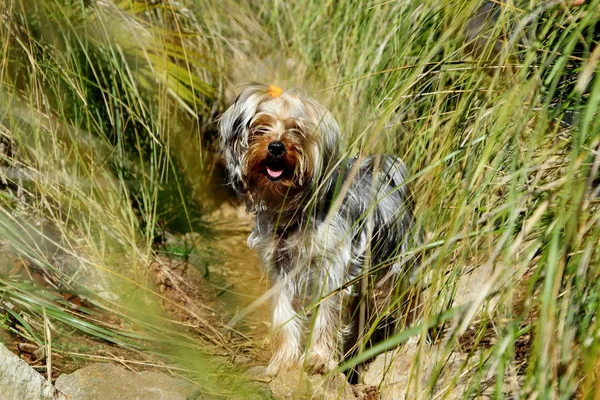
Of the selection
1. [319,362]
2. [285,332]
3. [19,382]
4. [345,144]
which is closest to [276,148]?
[345,144]

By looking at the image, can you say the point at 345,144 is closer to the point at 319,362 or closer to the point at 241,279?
the point at 319,362

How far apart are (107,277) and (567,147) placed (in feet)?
8.18

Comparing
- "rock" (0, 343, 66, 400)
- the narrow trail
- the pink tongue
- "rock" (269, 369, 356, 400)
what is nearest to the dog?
the pink tongue

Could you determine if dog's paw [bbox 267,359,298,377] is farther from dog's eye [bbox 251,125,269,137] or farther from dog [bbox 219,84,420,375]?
dog's eye [bbox 251,125,269,137]

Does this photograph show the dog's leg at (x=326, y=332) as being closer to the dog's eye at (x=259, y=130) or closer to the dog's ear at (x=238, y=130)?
the dog's ear at (x=238, y=130)

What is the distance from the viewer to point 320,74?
16.2 ft

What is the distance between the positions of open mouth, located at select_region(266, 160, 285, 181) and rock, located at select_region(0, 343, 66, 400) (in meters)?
1.48

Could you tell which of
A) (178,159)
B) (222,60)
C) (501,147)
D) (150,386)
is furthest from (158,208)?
(501,147)

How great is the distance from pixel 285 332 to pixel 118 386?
109cm

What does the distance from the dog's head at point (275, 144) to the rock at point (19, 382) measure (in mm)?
1425

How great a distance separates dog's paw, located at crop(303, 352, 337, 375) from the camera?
12.5ft

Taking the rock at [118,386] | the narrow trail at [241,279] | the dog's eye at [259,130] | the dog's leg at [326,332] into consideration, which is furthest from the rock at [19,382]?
the dog's eye at [259,130]

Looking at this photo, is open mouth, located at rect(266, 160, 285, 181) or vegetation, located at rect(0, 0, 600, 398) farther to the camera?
open mouth, located at rect(266, 160, 285, 181)

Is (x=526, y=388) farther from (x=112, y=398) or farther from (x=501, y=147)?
(x=112, y=398)
